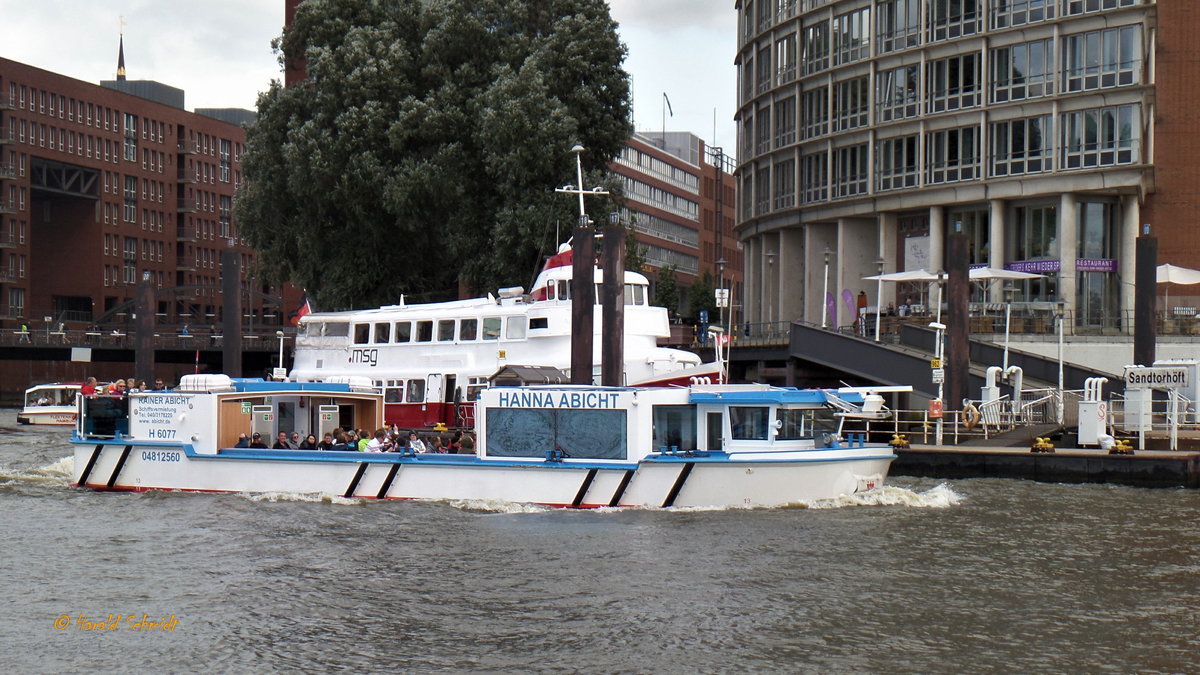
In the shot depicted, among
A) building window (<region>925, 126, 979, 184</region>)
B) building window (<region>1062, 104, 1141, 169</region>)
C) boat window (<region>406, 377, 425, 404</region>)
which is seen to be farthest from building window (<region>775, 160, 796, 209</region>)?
boat window (<region>406, 377, 425, 404</region>)

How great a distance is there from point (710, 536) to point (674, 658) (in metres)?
9.12

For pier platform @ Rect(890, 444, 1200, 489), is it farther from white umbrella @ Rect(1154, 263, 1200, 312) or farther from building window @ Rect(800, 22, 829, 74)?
building window @ Rect(800, 22, 829, 74)

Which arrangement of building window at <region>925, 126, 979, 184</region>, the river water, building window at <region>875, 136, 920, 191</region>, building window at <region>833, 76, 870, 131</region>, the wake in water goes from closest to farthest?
the river water
the wake in water
building window at <region>925, 126, 979, 184</region>
building window at <region>875, 136, 920, 191</region>
building window at <region>833, 76, 870, 131</region>

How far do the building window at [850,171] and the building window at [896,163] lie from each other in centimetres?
92

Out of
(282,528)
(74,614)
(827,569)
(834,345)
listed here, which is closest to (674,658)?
(827,569)

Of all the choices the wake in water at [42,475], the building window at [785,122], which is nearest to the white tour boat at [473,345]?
the wake in water at [42,475]

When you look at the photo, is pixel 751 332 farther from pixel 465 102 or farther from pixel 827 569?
pixel 827 569

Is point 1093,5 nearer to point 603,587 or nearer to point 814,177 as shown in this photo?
point 814,177

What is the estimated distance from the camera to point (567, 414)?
3130cm

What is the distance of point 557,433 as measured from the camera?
103 ft

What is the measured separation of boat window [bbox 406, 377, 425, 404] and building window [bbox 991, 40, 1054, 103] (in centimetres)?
2969

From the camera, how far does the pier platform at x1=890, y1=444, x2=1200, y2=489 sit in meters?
36.7

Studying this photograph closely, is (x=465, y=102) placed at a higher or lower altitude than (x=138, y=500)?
higher

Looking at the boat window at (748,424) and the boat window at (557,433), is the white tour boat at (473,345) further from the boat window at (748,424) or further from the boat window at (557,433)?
the boat window at (748,424)
